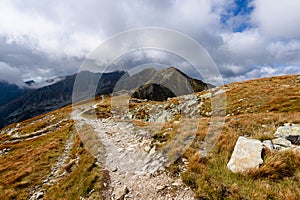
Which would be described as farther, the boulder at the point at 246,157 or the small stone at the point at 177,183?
the small stone at the point at 177,183

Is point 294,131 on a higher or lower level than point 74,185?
higher

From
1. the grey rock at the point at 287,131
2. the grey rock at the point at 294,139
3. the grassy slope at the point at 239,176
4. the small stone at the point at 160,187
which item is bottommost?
the small stone at the point at 160,187

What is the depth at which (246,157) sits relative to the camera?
6.68 meters

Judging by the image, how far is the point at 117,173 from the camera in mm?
8805

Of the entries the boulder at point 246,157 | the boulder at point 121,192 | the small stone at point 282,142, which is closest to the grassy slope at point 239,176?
the boulder at point 246,157

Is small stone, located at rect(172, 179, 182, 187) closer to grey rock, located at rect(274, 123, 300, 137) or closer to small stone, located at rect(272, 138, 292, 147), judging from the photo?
small stone, located at rect(272, 138, 292, 147)

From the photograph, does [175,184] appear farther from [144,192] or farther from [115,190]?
[115,190]

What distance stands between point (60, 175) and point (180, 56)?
1415 centimetres

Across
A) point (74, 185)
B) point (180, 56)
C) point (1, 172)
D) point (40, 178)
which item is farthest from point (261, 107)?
point (1, 172)

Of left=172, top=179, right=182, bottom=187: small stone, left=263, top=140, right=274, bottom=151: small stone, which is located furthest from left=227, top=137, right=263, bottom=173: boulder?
left=172, top=179, right=182, bottom=187: small stone

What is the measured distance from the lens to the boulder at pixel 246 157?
6.34 m

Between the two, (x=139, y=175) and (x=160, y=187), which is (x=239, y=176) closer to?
(x=160, y=187)

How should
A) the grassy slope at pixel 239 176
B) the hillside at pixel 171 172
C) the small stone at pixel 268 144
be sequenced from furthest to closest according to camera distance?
the small stone at pixel 268 144, the hillside at pixel 171 172, the grassy slope at pixel 239 176

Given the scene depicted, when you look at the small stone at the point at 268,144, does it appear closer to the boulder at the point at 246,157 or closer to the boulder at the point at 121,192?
the boulder at the point at 246,157
